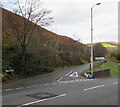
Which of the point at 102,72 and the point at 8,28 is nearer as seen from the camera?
the point at 8,28

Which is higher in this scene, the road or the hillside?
the hillside

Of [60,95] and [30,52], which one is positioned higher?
[30,52]

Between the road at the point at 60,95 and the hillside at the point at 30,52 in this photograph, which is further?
the hillside at the point at 30,52

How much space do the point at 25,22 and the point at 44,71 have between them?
826 cm

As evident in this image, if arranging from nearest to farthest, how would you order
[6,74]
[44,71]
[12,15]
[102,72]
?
[6,74], [12,15], [44,71], [102,72]

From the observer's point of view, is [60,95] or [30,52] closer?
[60,95]

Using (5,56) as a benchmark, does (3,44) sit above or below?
above

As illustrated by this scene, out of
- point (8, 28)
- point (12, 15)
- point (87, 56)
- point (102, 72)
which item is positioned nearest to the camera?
point (12, 15)

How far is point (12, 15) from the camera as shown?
2006 cm

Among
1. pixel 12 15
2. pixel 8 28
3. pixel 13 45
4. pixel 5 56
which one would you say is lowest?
pixel 5 56

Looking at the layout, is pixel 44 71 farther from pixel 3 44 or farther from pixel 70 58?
pixel 70 58

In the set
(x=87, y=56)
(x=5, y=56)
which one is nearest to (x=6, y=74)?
(x=5, y=56)

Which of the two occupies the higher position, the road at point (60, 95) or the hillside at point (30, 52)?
the hillside at point (30, 52)

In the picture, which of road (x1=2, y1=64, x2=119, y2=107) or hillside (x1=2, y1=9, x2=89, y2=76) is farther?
hillside (x1=2, y1=9, x2=89, y2=76)
